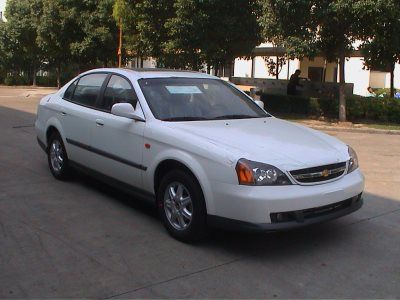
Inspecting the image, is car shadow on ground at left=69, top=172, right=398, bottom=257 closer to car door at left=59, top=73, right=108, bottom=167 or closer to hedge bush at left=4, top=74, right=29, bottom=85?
car door at left=59, top=73, right=108, bottom=167

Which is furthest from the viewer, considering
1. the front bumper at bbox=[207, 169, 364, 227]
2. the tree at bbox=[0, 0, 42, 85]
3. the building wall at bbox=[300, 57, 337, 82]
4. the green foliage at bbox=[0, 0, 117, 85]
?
the building wall at bbox=[300, 57, 337, 82]

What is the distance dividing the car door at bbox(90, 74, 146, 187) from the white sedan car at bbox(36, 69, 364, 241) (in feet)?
0.04

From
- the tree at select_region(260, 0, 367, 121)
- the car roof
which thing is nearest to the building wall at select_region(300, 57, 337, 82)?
the tree at select_region(260, 0, 367, 121)

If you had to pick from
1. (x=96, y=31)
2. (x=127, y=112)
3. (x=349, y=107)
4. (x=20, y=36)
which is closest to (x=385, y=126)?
(x=349, y=107)

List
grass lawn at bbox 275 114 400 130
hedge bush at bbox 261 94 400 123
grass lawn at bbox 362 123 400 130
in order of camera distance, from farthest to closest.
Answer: hedge bush at bbox 261 94 400 123
grass lawn at bbox 275 114 400 130
grass lawn at bbox 362 123 400 130

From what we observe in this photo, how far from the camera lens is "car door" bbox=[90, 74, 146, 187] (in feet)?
17.3

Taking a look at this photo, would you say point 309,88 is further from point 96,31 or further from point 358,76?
point 358,76

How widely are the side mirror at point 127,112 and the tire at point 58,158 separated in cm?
176

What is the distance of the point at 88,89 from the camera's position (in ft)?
21.0

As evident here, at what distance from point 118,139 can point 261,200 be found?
6.47 ft

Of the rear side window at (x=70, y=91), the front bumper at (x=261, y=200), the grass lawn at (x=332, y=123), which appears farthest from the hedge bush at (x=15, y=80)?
the front bumper at (x=261, y=200)

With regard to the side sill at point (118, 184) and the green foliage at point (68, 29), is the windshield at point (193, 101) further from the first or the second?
the green foliage at point (68, 29)

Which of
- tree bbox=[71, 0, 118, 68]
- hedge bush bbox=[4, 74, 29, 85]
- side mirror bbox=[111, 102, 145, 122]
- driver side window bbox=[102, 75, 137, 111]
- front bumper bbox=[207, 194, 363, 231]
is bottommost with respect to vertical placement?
front bumper bbox=[207, 194, 363, 231]

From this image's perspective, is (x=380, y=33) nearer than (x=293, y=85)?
Yes
